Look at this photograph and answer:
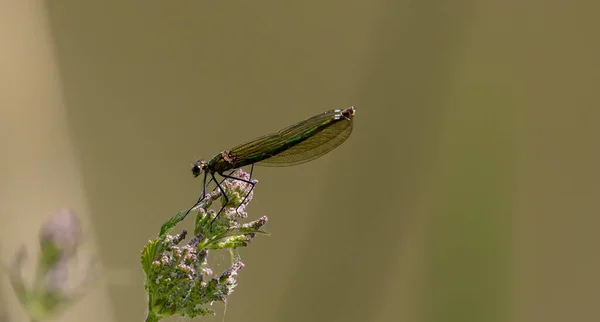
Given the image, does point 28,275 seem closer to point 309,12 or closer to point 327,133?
point 327,133

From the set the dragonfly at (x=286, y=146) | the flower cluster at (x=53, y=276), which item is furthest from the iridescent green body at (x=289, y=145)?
the flower cluster at (x=53, y=276)

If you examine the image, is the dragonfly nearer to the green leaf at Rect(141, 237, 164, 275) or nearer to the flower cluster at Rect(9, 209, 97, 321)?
the flower cluster at Rect(9, 209, 97, 321)

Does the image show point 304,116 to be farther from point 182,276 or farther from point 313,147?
point 182,276

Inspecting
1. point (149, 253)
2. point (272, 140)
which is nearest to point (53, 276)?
point (149, 253)

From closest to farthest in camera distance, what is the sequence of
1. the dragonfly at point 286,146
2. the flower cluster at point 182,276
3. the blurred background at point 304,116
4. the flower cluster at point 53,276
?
the flower cluster at point 182,276, the flower cluster at point 53,276, the dragonfly at point 286,146, the blurred background at point 304,116

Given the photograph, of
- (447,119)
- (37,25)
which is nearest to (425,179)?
(447,119)

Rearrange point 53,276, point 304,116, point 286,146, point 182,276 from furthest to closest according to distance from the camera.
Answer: point 304,116 < point 286,146 < point 53,276 < point 182,276

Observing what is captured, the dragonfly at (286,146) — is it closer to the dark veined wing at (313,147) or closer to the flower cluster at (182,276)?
the dark veined wing at (313,147)
